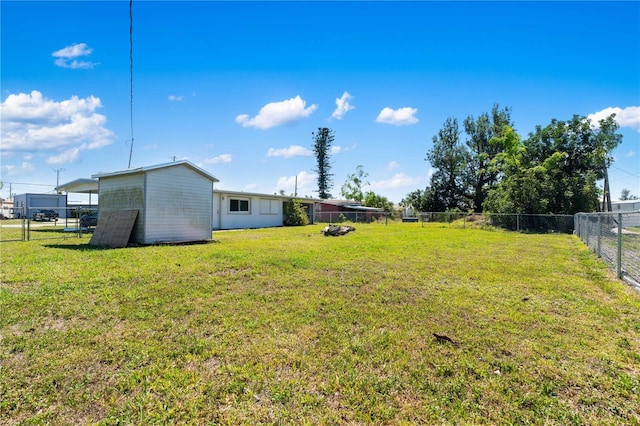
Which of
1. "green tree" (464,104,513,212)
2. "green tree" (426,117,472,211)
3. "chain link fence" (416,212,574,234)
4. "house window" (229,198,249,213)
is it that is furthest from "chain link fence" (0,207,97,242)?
Answer: "green tree" (464,104,513,212)

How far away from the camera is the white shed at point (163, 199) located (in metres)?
10.9

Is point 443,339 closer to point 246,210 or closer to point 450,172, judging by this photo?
point 246,210

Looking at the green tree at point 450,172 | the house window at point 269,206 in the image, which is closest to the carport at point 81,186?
the house window at point 269,206

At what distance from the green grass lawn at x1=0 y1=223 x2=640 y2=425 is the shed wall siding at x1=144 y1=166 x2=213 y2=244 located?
5.15 metres

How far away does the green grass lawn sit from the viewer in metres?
2.24

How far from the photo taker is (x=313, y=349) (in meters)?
3.12

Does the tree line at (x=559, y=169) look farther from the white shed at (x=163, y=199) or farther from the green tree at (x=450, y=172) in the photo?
the white shed at (x=163, y=199)

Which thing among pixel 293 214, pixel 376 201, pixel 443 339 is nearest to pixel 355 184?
pixel 376 201

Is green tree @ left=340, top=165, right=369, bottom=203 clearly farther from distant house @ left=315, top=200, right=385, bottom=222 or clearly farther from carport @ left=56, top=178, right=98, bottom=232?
carport @ left=56, top=178, right=98, bottom=232

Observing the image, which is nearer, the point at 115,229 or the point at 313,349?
the point at 313,349

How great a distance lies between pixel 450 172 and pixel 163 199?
33.5 metres

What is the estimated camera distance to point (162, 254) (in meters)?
8.49

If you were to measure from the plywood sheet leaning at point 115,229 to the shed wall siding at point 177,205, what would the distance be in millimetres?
601

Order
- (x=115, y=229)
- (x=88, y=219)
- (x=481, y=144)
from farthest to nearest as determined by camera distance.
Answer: (x=481, y=144), (x=88, y=219), (x=115, y=229)
